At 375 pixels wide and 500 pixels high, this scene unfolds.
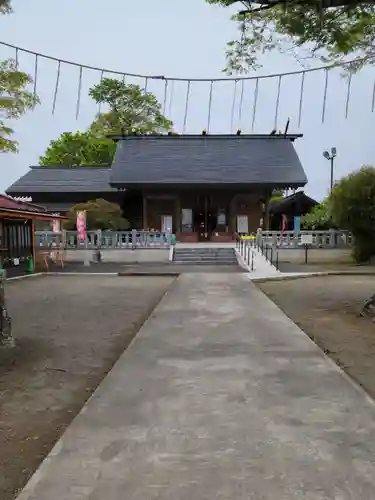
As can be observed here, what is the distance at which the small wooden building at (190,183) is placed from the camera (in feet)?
105

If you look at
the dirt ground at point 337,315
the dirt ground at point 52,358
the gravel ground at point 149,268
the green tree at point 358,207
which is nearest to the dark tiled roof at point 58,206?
the gravel ground at point 149,268

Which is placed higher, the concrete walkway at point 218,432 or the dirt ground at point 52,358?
the concrete walkway at point 218,432

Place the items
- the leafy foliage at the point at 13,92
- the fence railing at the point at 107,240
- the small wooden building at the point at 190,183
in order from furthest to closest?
the small wooden building at the point at 190,183
the fence railing at the point at 107,240
the leafy foliage at the point at 13,92

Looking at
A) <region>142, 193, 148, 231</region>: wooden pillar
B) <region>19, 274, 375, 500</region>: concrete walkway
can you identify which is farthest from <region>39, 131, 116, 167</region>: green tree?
<region>19, 274, 375, 500</region>: concrete walkway

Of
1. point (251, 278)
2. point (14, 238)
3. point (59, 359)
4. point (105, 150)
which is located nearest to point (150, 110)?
point (105, 150)

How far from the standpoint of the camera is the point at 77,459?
11.0 ft

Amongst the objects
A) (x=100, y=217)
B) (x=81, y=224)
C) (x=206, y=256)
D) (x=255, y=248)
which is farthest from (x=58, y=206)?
(x=255, y=248)

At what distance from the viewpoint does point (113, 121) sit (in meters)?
50.1

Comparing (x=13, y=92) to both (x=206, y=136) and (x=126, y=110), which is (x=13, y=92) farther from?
(x=126, y=110)

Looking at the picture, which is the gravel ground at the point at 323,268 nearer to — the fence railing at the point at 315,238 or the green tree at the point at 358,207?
the green tree at the point at 358,207

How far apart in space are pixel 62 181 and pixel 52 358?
31.0m

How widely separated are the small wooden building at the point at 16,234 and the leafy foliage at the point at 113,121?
29.0 m

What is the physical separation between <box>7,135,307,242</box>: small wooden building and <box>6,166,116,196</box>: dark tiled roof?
0.24 ft

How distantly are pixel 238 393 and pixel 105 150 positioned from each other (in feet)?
153
